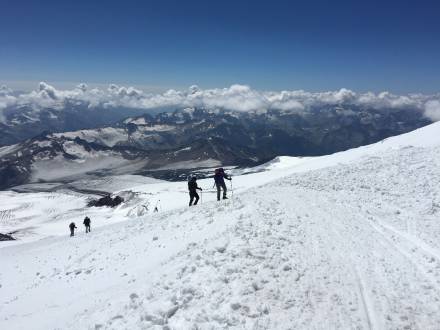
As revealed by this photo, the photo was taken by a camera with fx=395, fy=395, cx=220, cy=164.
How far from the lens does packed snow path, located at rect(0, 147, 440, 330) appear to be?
12336 mm

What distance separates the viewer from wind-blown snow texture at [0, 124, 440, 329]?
12.3 m

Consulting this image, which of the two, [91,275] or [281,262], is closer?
[281,262]

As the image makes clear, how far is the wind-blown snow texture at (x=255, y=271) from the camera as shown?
12.3m

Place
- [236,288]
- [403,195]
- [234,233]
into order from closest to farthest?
[236,288] → [234,233] → [403,195]

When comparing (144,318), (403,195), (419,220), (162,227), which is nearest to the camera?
(144,318)

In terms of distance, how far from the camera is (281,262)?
49.4 ft

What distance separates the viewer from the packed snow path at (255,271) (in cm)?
1234

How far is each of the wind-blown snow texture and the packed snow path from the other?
49 mm

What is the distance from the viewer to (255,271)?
14.3 meters

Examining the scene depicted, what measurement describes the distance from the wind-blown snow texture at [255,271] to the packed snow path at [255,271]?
0.05 metres

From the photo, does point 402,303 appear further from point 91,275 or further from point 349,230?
point 91,275

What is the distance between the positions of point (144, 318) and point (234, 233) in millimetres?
6660

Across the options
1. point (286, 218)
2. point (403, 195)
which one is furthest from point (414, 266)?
point (403, 195)

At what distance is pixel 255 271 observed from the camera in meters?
14.3
